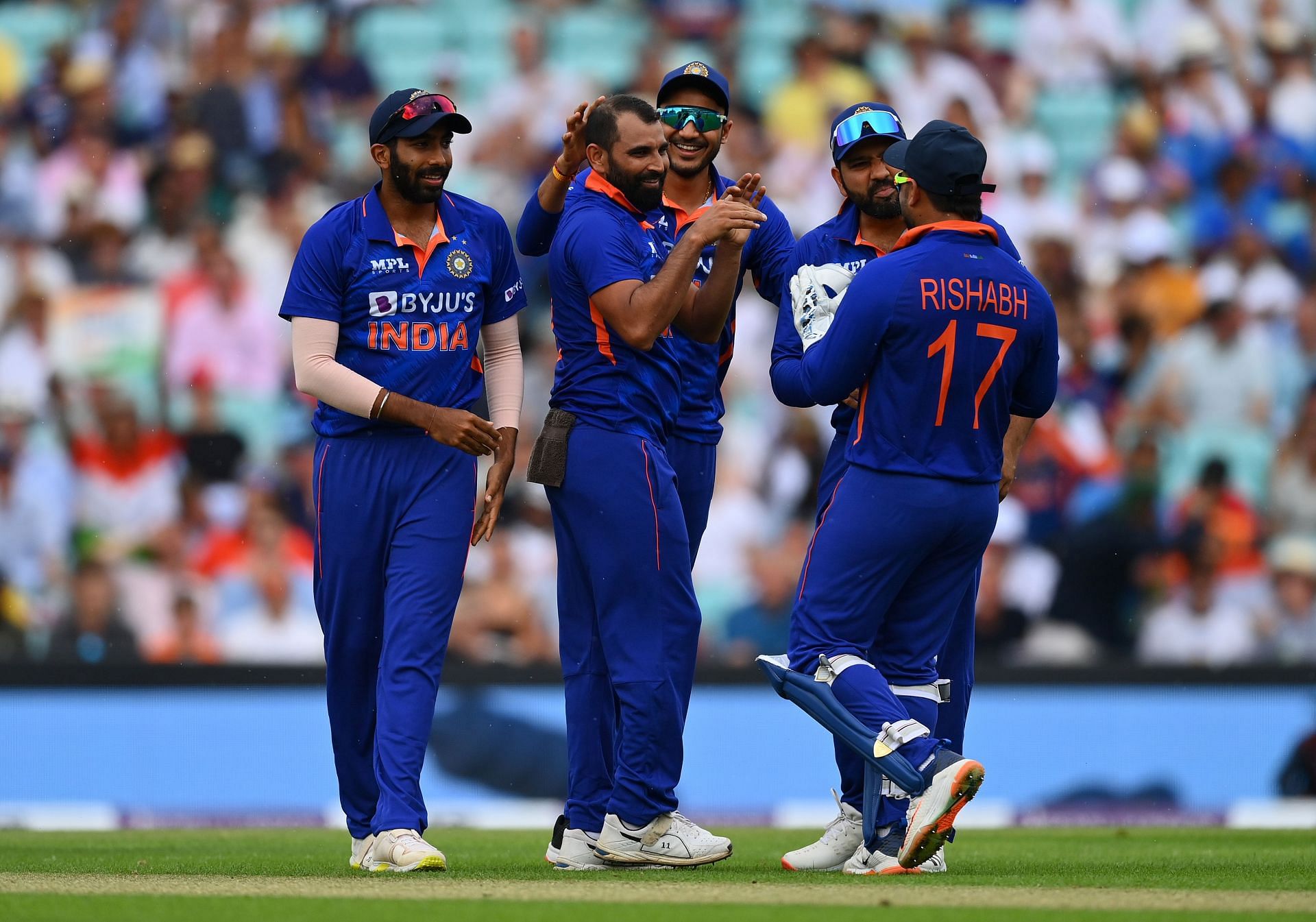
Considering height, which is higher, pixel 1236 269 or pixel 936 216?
pixel 1236 269

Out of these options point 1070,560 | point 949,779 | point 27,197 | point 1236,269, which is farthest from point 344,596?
point 1236,269

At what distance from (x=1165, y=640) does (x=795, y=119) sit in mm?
5123

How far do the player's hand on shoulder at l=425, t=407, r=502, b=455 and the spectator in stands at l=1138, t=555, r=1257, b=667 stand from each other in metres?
6.62

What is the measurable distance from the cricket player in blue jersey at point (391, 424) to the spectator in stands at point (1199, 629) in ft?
20.9

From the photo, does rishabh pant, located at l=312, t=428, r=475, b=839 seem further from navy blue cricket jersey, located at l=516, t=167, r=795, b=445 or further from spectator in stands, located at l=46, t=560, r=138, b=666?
spectator in stands, located at l=46, t=560, r=138, b=666

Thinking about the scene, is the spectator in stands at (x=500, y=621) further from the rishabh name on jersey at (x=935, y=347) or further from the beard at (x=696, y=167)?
the rishabh name on jersey at (x=935, y=347)

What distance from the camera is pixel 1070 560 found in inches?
470

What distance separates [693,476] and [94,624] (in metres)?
5.74

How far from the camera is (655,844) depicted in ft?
20.6

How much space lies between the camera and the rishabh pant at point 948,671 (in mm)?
6656

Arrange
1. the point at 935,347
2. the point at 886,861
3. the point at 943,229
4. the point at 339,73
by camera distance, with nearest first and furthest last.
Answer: the point at 935,347, the point at 943,229, the point at 886,861, the point at 339,73

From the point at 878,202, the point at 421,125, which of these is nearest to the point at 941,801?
the point at 878,202

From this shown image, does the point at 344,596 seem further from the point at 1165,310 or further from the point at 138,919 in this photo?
the point at 1165,310

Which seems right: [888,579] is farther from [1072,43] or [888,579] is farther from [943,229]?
[1072,43]
